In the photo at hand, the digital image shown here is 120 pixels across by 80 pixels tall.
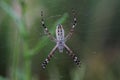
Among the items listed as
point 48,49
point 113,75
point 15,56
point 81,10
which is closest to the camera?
point 15,56

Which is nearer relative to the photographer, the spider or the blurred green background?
the spider

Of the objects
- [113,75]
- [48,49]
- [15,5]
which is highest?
[15,5]

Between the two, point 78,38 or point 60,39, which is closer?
point 60,39

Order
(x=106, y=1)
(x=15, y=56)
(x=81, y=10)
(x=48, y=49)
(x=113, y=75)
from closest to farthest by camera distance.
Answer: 1. (x=15, y=56)
2. (x=113, y=75)
3. (x=48, y=49)
4. (x=81, y=10)
5. (x=106, y=1)

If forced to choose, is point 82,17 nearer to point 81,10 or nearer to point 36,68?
point 81,10

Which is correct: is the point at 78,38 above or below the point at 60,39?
above

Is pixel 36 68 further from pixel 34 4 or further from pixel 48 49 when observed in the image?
pixel 34 4

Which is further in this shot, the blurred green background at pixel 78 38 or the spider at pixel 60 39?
the blurred green background at pixel 78 38

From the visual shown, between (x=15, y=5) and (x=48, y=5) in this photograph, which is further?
(x=48, y=5)

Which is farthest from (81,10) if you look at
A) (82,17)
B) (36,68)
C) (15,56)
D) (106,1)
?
(15,56)

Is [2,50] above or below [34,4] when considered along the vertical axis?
below
